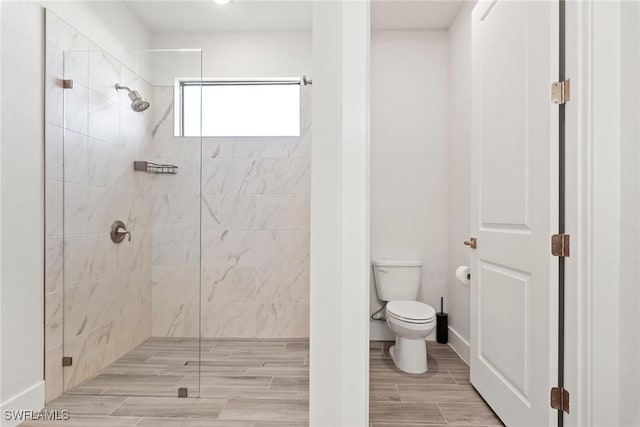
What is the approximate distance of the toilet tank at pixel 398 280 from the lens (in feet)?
9.52

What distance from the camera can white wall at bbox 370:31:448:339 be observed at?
3.10 metres

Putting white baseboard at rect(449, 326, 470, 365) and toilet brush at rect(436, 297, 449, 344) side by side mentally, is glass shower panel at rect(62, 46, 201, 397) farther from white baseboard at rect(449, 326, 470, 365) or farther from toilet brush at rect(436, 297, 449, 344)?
toilet brush at rect(436, 297, 449, 344)

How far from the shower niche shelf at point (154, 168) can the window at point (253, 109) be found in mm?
1068

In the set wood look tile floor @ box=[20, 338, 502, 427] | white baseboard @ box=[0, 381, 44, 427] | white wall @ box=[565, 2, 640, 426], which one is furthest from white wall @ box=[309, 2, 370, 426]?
white baseboard @ box=[0, 381, 44, 427]

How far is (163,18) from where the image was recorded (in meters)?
2.91

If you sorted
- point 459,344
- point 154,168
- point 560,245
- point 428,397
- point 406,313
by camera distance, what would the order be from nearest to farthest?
point 560,245 → point 428,397 → point 154,168 → point 406,313 → point 459,344

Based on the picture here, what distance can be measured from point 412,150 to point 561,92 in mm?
1682

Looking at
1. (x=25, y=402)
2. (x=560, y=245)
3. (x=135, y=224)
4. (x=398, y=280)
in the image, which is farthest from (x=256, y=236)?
(x=560, y=245)

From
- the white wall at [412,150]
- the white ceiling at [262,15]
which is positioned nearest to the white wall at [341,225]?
the white ceiling at [262,15]

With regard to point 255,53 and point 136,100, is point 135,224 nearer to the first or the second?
point 136,100

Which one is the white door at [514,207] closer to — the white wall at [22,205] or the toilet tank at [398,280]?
the toilet tank at [398,280]

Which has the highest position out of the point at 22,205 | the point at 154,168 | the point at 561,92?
the point at 561,92

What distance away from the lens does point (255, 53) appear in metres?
3.15

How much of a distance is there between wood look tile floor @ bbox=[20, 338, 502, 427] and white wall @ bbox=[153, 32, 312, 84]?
87.1 inches
